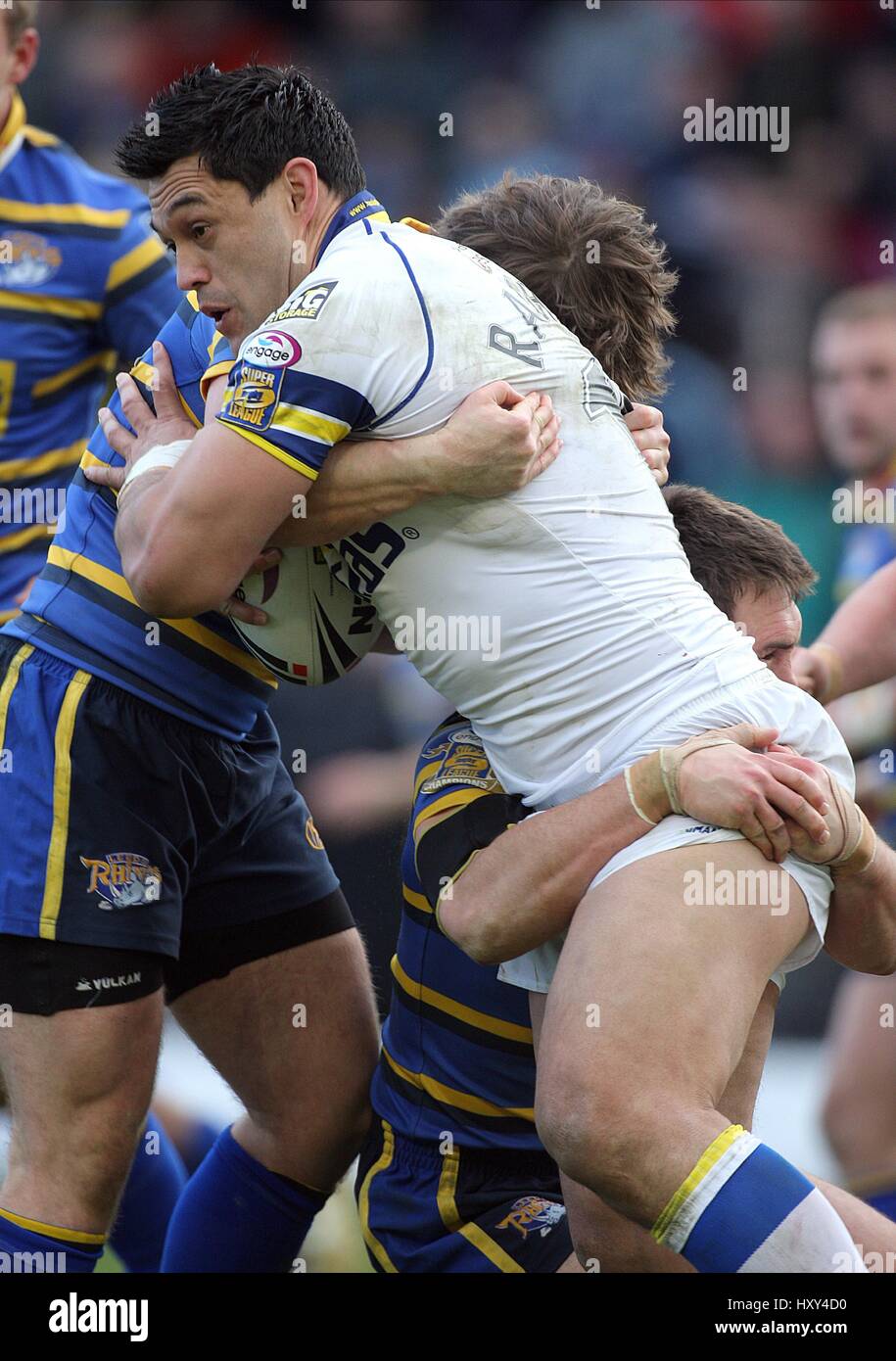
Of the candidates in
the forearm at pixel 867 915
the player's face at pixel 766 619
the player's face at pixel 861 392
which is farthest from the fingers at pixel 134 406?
the player's face at pixel 861 392

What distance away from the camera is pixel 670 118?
548 centimetres

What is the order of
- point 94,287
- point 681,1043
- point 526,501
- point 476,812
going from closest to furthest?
point 681,1043 → point 526,501 → point 476,812 → point 94,287

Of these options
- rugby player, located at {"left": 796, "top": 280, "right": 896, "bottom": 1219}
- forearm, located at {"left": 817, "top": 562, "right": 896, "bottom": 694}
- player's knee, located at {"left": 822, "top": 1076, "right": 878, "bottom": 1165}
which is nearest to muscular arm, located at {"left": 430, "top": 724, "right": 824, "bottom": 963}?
rugby player, located at {"left": 796, "top": 280, "right": 896, "bottom": 1219}

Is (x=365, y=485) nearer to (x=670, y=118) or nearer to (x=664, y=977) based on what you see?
(x=664, y=977)

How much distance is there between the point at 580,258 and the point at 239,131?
1.77ft

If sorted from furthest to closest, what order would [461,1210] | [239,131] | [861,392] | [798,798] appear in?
[861,392]
[461,1210]
[239,131]
[798,798]

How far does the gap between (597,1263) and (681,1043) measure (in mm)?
399

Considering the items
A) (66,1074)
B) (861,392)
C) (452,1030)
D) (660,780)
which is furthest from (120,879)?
(861,392)

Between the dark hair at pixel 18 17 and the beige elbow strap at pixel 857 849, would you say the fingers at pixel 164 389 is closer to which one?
the beige elbow strap at pixel 857 849

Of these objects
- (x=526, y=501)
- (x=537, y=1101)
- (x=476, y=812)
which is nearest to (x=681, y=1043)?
(x=537, y=1101)

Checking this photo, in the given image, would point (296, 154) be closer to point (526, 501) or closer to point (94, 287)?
point (526, 501)

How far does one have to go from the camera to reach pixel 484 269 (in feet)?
7.06
